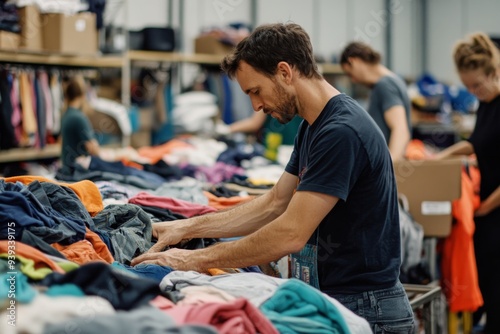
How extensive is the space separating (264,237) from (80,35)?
201 inches

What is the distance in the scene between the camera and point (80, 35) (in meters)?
6.85

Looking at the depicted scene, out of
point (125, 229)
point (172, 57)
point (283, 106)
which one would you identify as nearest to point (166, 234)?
point (125, 229)

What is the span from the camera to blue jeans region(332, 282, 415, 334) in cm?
234

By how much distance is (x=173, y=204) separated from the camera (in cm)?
312

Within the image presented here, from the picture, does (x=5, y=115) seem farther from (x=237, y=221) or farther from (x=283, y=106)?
(x=283, y=106)

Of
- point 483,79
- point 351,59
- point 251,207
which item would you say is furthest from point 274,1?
point 251,207

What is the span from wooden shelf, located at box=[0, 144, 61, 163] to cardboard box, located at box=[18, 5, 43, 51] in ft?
3.00

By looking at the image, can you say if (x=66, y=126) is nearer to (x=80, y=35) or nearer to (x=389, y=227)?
(x=80, y=35)

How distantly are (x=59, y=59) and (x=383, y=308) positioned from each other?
5.18 metres

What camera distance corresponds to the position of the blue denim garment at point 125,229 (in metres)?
2.50

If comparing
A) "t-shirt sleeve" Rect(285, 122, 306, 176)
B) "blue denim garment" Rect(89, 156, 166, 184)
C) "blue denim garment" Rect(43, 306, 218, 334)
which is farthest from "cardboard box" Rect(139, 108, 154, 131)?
"blue denim garment" Rect(43, 306, 218, 334)

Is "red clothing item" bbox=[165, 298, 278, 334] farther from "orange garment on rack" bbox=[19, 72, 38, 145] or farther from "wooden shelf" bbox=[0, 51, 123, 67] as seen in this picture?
"orange garment on rack" bbox=[19, 72, 38, 145]

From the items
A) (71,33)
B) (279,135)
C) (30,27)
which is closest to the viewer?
(279,135)

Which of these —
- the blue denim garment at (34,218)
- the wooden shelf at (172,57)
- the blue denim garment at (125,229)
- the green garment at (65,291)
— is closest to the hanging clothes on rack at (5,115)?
the wooden shelf at (172,57)
